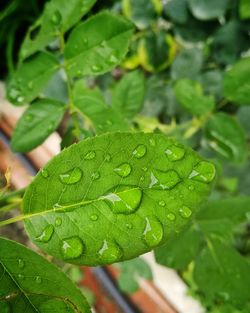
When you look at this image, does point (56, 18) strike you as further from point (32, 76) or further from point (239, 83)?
point (239, 83)

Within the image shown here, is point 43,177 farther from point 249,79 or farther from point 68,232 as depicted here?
point 249,79

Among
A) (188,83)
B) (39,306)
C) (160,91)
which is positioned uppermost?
(39,306)

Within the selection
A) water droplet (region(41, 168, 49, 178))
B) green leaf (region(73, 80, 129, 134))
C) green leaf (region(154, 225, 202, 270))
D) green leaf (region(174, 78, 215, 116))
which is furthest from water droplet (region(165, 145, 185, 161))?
green leaf (region(174, 78, 215, 116))

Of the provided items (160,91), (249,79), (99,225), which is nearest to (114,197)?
(99,225)

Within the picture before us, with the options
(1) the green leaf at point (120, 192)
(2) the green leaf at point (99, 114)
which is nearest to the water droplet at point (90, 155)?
(1) the green leaf at point (120, 192)

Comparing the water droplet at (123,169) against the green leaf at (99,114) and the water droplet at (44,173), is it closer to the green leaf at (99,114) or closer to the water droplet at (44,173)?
the water droplet at (44,173)

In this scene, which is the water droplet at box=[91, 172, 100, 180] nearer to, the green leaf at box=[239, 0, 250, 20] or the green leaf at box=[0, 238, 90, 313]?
the green leaf at box=[0, 238, 90, 313]

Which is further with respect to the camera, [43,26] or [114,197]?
[43,26]
